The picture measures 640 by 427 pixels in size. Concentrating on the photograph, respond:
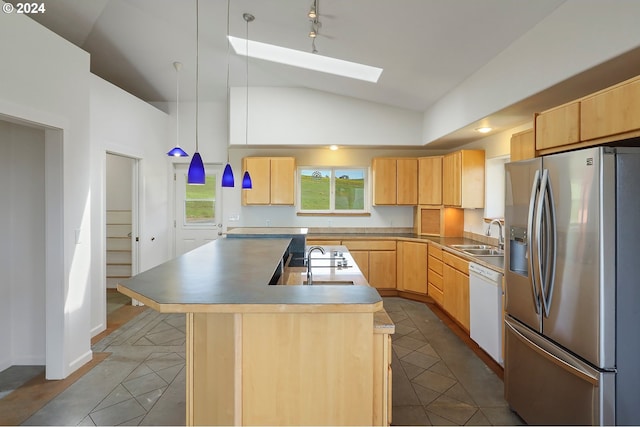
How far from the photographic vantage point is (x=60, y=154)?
116 inches

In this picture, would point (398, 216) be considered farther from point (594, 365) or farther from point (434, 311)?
point (594, 365)

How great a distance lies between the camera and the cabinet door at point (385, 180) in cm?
562

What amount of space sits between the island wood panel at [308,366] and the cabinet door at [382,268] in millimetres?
3859

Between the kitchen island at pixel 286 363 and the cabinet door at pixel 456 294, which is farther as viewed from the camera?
the cabinet door at pixel 456 294

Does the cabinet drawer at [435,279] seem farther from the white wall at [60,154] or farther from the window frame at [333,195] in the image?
the white wall at [60,154]

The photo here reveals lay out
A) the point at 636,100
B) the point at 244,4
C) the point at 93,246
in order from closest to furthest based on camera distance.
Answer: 1. the point at 636,100
2. the point at 244,4
3. the point at 93,246

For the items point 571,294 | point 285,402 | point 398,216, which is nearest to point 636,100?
point 571,294

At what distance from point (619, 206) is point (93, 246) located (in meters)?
4.67

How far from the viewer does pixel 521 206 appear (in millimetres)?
2355

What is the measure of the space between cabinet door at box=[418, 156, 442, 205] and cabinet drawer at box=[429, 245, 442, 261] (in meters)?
0.77

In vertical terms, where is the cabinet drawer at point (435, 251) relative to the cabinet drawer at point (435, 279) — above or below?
above

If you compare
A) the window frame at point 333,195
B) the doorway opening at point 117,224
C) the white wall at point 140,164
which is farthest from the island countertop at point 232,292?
the doorway opening at point 117,224

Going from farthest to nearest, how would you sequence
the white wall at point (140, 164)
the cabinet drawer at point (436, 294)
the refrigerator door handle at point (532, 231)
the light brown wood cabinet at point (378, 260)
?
1. the light brown wood cabinet at point (378, 260)
2. the cabinet drawer at point (436, 294)
3. the white wall at point (140, 164)
4. the refrigerator door handle at point (532, 231)

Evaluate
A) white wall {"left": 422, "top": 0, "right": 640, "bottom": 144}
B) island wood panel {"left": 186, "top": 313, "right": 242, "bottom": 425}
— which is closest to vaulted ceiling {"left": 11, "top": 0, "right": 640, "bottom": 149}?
white wall {"left": 422, "top": 0, "right": 640, "bottom": 144}
